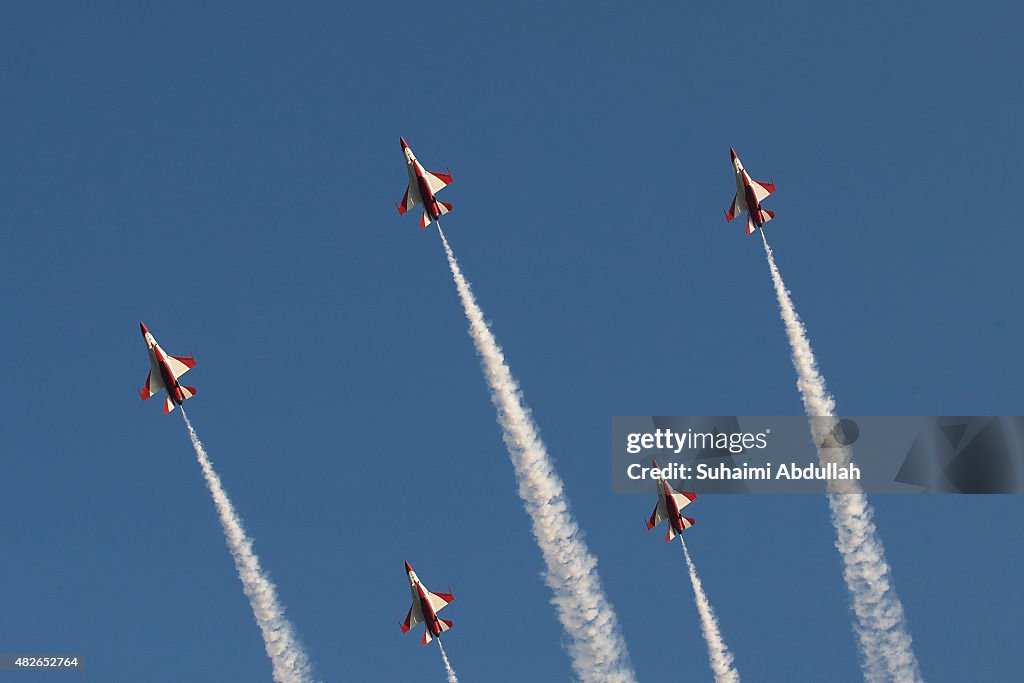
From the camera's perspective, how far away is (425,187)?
326 feet

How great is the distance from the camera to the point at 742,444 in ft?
326

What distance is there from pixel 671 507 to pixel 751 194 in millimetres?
21811

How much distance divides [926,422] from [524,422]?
27599 mm

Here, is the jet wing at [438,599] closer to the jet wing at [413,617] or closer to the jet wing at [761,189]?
the jet wing at [413,617]

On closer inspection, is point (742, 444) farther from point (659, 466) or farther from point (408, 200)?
point (408, 200)

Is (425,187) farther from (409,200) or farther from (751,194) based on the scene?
(751,194)

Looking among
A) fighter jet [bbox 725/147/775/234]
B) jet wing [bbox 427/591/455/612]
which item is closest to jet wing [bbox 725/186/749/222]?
fighter jet [bbox 725/147/775/234]

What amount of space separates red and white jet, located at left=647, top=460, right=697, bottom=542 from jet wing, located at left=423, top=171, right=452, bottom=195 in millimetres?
23281

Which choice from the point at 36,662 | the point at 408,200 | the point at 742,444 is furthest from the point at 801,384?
the point at 36,662

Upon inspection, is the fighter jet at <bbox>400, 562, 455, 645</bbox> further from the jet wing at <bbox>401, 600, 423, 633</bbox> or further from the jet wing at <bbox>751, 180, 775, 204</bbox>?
the jet wing at <bbox>751, 180, 775, 204</bbox>

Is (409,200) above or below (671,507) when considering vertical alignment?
above

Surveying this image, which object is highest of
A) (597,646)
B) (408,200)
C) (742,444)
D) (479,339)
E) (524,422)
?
(408,200)

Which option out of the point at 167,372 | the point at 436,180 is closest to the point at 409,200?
the point at 436,180

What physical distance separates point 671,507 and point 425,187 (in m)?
26.9
